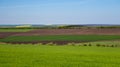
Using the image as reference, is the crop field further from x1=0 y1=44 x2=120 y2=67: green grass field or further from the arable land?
the arable land

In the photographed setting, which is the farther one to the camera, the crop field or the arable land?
the arable land

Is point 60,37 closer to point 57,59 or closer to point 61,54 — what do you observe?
point 61,54

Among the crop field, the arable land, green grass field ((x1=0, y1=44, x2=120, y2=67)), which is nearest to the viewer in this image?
green grass field ((x1=0, y1=44, x2=120, y2=67))

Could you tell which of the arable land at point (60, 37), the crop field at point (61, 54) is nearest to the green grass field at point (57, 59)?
the crop field at point (61, 54)

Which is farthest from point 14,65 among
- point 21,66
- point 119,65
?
point 119,65

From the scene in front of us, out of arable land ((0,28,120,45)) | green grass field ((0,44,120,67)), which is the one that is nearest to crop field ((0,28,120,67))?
green grass field ((0,44,120,67))

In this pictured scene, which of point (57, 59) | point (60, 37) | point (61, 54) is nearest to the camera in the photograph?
point (57, 59)

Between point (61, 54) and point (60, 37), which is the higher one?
point (61, 54)

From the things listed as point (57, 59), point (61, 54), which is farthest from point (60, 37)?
point (57, 59)

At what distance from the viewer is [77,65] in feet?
44.5

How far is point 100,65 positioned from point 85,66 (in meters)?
0.97

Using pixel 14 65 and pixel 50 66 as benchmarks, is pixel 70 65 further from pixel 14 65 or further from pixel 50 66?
pixel 14 65

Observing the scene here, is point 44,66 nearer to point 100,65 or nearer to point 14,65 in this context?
point 14,65

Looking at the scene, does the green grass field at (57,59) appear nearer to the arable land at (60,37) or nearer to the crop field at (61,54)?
the crop field at (61,54)
